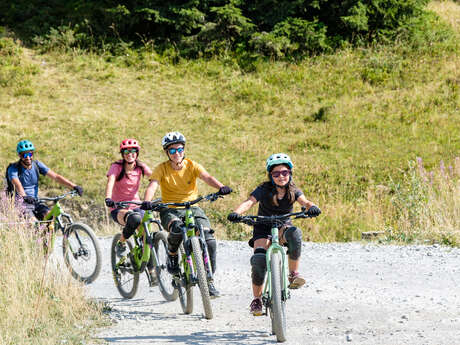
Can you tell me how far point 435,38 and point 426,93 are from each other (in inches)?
179

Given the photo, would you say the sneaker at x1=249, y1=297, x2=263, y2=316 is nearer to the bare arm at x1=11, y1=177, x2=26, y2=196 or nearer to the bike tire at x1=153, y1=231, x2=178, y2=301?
the bike tire at x1=153, y1=231, x2=178, y2=301

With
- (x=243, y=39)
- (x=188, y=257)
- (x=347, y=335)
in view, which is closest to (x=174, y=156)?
(x=188, y=257)

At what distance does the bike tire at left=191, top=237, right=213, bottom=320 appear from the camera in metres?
6.40

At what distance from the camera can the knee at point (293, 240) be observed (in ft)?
19.9

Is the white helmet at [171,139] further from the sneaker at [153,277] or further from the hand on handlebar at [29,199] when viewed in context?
the hand on handlebar at [29,199]

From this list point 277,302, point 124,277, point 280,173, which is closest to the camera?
point 277,302

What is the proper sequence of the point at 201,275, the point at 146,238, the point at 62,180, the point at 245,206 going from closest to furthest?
the point at 245,206, the point at 201,275, the point at 146,238, the point at 62,180

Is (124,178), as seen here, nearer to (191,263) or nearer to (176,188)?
(176,188)

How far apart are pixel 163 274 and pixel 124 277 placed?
1005 millimetres

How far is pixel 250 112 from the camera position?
22.5 metres

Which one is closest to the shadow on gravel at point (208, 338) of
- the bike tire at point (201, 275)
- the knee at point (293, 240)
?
the bike tire at point (201, 275)

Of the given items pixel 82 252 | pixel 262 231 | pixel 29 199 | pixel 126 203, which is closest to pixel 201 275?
pixel 262 231

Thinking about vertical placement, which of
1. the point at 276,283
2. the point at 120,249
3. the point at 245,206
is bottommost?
the point at 276,283

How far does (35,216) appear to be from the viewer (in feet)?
30.6
